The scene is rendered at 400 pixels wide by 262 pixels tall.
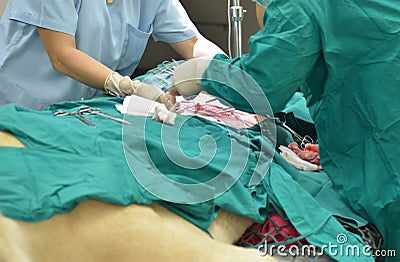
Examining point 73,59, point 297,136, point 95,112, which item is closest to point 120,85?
point 73,59

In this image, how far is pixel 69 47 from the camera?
65.1 inches

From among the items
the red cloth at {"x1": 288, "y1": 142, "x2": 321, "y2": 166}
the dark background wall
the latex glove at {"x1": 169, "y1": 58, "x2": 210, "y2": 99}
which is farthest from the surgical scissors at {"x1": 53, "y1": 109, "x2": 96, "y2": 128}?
the dark background wall

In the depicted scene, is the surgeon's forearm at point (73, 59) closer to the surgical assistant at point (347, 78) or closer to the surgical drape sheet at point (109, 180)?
the surgical drape sheet at point (109, 180)

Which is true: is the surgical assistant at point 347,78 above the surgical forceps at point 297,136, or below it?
above

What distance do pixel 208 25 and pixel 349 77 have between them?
2.20m

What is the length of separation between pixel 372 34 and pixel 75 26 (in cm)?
99

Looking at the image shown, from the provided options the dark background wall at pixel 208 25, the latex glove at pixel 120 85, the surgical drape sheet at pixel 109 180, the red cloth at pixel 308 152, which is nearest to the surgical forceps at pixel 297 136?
the red cloth at pixel 308 152

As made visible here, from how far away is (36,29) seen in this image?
1.74 m

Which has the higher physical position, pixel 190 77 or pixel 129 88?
pixel 190 77

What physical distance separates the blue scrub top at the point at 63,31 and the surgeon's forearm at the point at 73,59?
4 cm

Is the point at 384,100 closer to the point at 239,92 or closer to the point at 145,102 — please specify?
the point at 239,92

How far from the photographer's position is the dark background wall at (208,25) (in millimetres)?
3170

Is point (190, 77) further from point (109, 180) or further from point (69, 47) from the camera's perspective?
point (69, 47)

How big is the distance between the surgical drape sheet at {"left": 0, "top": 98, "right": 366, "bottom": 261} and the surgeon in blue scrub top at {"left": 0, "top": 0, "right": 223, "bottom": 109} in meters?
0.48
